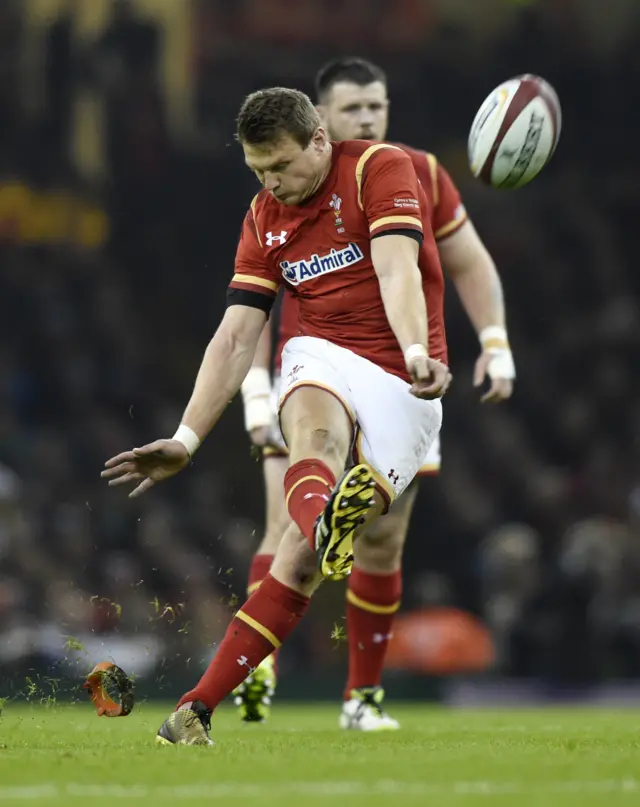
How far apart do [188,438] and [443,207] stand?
1.98 meters

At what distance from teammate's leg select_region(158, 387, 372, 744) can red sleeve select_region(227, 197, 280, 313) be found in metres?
0.50

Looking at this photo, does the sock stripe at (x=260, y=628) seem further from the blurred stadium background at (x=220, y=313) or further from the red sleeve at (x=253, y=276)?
the blurred stadium background at (x=220, y=313)

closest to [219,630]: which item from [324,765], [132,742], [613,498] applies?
[613,498]

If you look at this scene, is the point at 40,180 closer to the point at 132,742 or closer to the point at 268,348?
the point at 268,348

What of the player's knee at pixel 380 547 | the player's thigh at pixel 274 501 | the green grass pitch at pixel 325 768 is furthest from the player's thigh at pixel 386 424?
the player's thigh at pixel 274 501

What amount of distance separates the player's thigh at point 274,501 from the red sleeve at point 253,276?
1.33 metres

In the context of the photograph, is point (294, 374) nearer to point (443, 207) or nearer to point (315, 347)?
point (315, 347)

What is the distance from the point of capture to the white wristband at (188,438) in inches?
196

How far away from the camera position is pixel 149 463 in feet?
15.9

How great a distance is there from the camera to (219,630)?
36.6ft

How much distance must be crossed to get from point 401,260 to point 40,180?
371 inches

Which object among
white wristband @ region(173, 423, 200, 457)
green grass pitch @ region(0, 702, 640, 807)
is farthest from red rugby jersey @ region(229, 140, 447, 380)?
green grass pitch @ region(0, 702, 640, 807)

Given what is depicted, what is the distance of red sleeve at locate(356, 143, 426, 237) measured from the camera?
5.11 meters

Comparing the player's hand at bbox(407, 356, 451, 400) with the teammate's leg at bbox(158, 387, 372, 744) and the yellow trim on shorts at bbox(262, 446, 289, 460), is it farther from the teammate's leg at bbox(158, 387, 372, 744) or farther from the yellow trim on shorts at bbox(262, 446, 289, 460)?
the yellow trim on shorts at bbox(262, 446, 289, 460)
